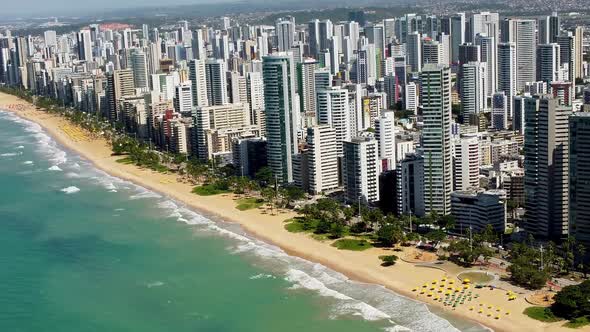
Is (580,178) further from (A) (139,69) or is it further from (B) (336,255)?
(A) (139,69)

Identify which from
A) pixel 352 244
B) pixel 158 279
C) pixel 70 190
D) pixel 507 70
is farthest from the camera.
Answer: pixel 507 70

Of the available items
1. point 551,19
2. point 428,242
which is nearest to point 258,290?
point 428,242

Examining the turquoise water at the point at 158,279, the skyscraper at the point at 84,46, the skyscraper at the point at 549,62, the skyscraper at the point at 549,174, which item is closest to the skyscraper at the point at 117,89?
the turquoise water at the point at 158,279

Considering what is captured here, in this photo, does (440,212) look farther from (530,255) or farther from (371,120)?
(371,120)

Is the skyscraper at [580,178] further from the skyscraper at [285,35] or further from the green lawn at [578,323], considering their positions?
the skyscraper at [285,35]

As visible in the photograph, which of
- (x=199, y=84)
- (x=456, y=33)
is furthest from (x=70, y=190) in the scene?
(x=456, y=33)

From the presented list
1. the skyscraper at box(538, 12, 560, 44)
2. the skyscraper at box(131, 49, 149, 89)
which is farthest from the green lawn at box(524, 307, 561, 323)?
the skyscraper at box(538, 12, 560, 44)

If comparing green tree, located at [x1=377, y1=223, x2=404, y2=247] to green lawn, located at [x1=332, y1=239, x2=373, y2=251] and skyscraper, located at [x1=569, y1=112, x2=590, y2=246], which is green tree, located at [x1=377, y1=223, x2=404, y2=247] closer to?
green lawn, located at [x1=332, y1=239, x2=373, y2=251]
